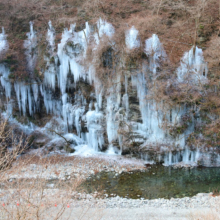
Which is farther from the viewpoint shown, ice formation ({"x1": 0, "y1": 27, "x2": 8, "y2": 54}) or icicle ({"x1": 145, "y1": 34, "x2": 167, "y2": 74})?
ice formation ({"x1": 0, "y1": 27, "x2": 8, "y2": 54})

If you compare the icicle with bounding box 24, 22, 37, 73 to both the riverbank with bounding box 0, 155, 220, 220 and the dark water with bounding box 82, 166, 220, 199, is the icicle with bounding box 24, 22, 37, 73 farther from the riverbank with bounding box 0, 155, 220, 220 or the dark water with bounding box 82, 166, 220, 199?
the dark water with bounding box 82, 166, 220, 199

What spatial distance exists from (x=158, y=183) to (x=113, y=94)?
18.5ft

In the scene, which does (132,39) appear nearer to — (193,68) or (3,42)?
(193,68)

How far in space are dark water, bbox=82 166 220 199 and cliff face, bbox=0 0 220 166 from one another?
121 centimetres

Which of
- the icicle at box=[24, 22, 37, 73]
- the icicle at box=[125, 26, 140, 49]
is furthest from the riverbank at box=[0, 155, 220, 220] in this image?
the icicle at box=[125, 26, 140, 49]

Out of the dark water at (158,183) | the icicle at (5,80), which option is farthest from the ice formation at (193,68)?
the icicle at (5,80)

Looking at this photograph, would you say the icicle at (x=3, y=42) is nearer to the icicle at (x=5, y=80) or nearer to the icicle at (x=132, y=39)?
the icicle at (x=5, y=80)

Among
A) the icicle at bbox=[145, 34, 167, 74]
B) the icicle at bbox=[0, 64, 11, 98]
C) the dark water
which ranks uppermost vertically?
the icicle at bbox=[145, 34, 167, 74]

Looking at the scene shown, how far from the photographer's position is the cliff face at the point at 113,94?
39.8ft

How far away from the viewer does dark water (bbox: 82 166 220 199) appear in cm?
923

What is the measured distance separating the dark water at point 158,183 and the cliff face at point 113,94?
3.98ft

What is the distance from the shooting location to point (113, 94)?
13.1 meters

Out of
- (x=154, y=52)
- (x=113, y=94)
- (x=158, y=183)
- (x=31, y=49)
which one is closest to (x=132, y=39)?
(x=154, y=52)

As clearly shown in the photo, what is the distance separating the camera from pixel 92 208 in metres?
7.26
